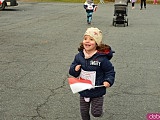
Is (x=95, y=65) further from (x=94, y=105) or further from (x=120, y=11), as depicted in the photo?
(x=120, y=11)

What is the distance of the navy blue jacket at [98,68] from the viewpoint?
151 inches

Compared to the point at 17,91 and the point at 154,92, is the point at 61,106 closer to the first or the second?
the point at 17,91

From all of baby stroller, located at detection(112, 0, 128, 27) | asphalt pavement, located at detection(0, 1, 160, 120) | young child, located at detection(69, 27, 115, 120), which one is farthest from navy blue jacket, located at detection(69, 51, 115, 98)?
baby stroller, located at detection(112, 0, 128, 27)

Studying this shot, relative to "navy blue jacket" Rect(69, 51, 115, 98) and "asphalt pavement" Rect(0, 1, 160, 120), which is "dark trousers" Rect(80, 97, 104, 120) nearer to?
"navy blue jacket" Rect(69, 51, 115, 98)

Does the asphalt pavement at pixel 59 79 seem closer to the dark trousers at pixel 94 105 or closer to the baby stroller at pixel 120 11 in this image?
the dark trousers at pixel 94 105

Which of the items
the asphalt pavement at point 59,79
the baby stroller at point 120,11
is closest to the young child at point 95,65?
the asphalt pavement at point 59,79

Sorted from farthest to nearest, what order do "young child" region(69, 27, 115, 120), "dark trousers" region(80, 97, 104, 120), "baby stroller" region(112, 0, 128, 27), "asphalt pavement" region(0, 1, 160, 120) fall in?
"baby stroller" region(112, 0, 128, 27) → "asphalt pavement" region(0, 1, 160, 120) → "dark trousers" region(80, 97, 104, 120) → "young child" region(69, 27, 115, 120)

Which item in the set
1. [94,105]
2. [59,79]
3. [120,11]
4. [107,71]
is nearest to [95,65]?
[107,71]

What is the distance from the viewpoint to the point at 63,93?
5785 millimetres

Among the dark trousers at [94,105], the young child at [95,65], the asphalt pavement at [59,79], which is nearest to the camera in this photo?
the young child at [95,65]

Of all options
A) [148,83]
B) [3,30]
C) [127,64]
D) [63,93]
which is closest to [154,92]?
[148,83]

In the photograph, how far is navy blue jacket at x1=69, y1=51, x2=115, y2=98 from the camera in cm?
384

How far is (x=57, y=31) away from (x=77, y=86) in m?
10.4

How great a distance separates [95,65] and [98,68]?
50 millimetres
